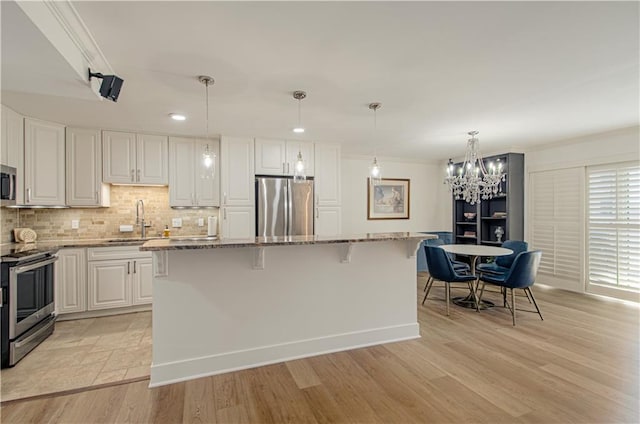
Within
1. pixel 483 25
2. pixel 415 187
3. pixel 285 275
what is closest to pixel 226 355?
pixel 285 275

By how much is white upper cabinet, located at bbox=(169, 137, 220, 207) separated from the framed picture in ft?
9.84

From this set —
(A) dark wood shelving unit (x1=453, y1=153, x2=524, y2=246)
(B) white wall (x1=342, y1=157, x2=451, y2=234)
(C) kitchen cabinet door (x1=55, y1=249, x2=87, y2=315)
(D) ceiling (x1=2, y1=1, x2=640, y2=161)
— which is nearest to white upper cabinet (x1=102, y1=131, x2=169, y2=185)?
(D) ceiling (x1=2, y1=1, x2=640, y2=161)

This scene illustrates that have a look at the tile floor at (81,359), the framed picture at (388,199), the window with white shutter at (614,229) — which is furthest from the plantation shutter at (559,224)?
the tile floor at (81,359)

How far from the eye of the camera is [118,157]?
4.12 metres

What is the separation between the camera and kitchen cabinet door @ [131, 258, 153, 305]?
397 centimetres

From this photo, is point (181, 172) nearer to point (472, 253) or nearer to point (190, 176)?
point (190, 176)

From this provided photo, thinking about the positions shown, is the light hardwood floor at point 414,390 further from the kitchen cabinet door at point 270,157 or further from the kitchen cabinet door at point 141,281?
the kitchen cabinet door at point 270,157

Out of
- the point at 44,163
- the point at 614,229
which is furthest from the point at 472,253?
the point at 44,163

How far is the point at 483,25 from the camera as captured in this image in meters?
1.87

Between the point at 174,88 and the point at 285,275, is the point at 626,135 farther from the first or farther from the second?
the point at 174,88

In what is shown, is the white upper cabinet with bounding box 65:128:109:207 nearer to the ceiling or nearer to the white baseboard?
the ceiling

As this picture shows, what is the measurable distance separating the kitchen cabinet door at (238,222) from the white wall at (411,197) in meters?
2.12

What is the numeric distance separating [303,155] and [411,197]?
115 inches

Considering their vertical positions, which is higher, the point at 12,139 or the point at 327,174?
the point at 12,139
